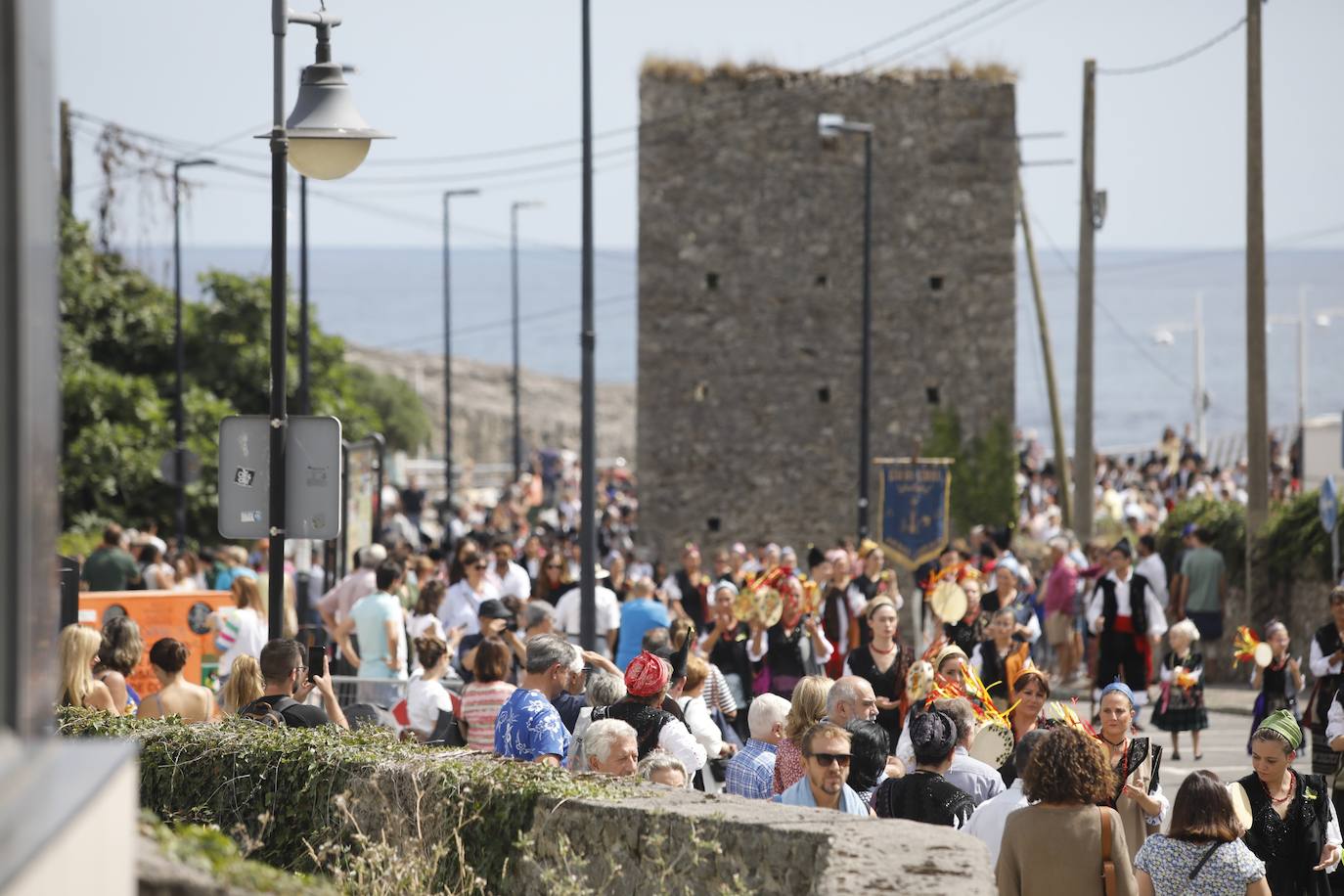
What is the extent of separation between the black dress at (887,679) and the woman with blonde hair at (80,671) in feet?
13.9

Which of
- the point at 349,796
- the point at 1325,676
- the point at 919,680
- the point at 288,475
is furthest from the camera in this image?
the point at 1325,676

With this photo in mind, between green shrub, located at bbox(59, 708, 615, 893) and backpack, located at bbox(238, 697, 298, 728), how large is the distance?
1.05 ft

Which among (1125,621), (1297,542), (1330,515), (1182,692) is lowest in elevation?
(1182,692)

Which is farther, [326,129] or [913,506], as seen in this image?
[913,506]

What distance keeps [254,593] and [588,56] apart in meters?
6.18

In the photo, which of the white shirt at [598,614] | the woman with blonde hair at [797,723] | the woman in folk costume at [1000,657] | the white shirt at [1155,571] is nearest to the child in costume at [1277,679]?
the woman in folk costume at [1000,657]

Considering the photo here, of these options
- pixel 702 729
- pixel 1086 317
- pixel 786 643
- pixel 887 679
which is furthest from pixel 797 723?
pixel 1086 317

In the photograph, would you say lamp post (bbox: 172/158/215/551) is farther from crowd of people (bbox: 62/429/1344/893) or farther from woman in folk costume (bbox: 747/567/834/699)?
woman in folk costume (bbox: 747/567/834/699)

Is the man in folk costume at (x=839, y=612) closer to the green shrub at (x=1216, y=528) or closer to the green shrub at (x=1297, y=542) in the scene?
the green shrub at (x=1297, y=542)

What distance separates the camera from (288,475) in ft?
32.7

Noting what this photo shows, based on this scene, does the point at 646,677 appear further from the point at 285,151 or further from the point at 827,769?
the point at 285,151

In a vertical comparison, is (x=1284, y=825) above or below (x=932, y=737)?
below

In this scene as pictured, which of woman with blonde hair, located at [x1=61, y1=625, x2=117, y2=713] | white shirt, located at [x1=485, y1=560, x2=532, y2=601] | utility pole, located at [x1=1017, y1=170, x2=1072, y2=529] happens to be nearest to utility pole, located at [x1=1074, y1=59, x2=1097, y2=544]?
utility pole, located at [x1=1017, y1=170, x2=1072, y2=529]

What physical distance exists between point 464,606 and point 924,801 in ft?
27.3
